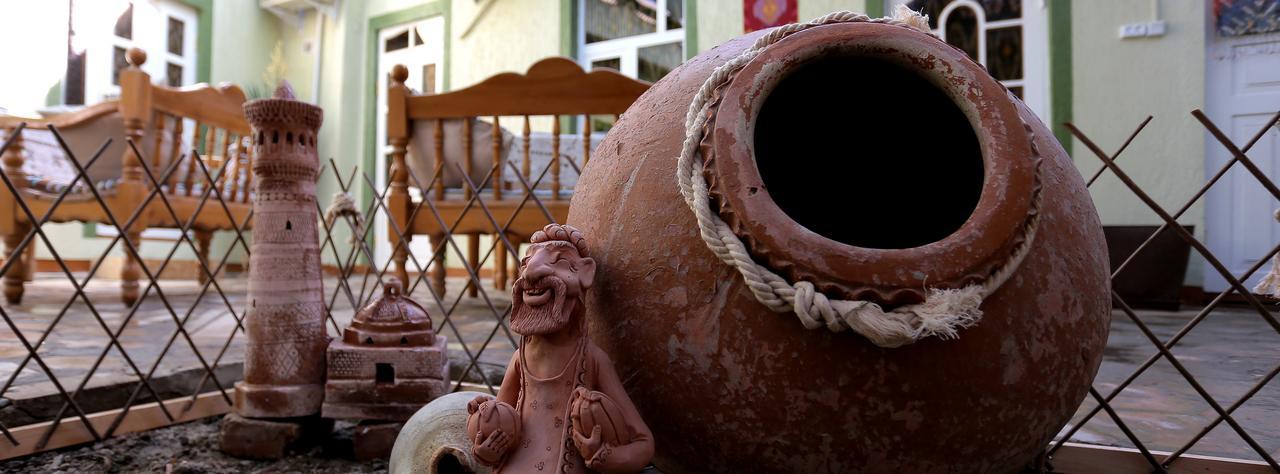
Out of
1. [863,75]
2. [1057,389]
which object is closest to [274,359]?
[863,75]

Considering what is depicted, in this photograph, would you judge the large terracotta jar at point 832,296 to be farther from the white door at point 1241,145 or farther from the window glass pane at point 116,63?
the window glass pane at point 116,63

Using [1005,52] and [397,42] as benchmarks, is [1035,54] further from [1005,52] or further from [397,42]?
[397,42]

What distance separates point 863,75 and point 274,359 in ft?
5.31

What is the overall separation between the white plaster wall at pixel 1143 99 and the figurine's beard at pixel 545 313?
19.0ft

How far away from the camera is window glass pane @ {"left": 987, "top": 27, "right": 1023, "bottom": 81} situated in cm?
612

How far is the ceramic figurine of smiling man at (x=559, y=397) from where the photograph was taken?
112 centimetres

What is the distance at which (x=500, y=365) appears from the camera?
2.70m

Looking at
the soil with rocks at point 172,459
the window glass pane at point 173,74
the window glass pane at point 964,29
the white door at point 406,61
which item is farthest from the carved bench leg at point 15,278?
the window glass pane at point 964,29

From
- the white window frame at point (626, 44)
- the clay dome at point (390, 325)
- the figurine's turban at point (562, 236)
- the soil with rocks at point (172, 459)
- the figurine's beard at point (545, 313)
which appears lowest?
the soil with rocks at point (172, 459)

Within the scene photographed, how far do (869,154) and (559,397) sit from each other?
918 millimetres

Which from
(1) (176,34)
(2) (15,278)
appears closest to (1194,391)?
(2) (15,278)

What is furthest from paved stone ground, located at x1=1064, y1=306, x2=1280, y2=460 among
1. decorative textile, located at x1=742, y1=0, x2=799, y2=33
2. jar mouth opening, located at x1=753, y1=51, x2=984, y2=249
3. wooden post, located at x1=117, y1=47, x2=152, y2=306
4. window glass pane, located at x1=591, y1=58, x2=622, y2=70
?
window glass pane, located at x1=591, y1=58, x2=622, y2=70

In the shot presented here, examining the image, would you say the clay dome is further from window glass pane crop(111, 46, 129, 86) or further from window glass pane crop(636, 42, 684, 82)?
window glass pane crop(111, 46, 129, 86)

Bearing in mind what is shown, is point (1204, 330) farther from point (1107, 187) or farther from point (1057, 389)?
point (1057, 389)
